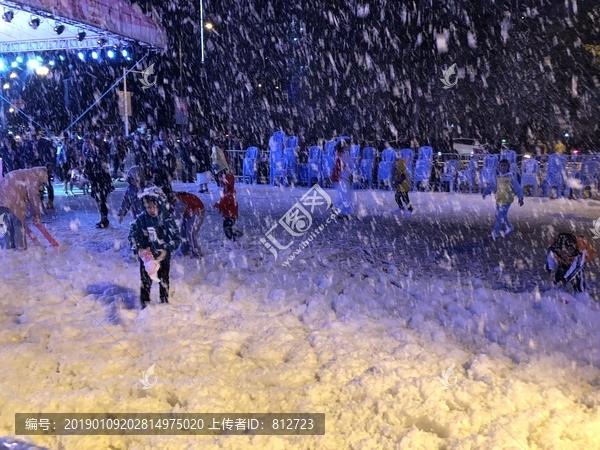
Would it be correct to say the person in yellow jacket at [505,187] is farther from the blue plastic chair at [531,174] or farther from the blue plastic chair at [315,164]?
the blue plastic chair at [315,164]

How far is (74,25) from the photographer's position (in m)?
15.9

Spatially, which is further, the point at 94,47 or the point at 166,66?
the point at 166,66

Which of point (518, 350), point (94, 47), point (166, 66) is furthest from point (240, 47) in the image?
point (518, 350)

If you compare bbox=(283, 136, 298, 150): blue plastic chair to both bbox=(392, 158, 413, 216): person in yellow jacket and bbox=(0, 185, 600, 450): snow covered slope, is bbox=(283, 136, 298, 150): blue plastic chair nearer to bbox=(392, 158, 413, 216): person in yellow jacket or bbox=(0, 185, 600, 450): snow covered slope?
bbox=(392, 158, 413, 216): person in yellow jacket

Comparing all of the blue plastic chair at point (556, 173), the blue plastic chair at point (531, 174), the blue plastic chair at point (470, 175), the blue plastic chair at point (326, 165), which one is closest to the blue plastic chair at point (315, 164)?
the blue plastic chair at point (326, 165)

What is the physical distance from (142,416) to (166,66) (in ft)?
84.8

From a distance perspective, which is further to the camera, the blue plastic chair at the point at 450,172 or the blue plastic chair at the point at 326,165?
the blue plastic chair at the point at 326,165

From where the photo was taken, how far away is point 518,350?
4.71 meters

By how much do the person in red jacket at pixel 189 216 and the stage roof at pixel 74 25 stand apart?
28.5 feet

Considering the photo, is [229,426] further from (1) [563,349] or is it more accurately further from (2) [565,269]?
(2) [565,269]

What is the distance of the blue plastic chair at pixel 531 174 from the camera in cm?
1677

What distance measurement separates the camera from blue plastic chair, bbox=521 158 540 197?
55.0 ft

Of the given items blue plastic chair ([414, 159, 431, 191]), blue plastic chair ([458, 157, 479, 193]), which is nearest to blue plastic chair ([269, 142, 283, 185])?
blue plastic chair ([414, 159, 431, 191])

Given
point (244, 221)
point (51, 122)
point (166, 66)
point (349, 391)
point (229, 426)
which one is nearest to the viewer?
point (229, 426)
